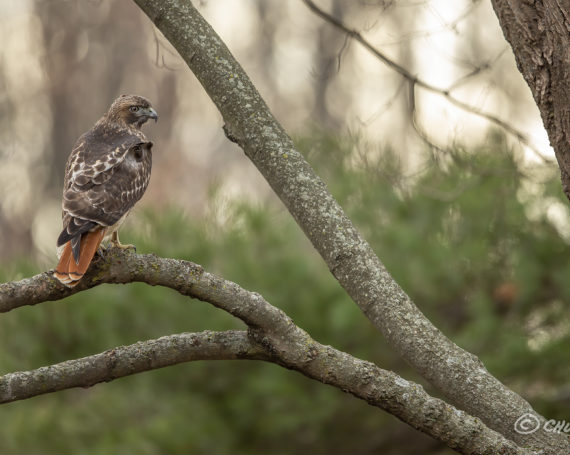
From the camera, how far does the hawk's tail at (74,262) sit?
2287 millimetres

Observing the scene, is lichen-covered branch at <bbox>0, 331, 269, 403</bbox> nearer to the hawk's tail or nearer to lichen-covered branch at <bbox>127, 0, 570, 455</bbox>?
the hawk's tail

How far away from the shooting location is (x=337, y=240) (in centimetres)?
244

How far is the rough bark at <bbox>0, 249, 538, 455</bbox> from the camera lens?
219 cm

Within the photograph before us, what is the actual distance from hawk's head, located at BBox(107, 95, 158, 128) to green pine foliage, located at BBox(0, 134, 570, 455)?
136cm

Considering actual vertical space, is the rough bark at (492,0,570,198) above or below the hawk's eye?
below

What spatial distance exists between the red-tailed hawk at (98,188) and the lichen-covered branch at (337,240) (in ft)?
2.23

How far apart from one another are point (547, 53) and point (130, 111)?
100 inches

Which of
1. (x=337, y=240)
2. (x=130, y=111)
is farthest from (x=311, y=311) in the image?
(x=337, y=240)

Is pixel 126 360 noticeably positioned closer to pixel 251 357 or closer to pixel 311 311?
pixel 251 357

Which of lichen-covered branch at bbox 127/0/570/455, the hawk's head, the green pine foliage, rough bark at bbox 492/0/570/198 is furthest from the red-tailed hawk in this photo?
the green pine foliage

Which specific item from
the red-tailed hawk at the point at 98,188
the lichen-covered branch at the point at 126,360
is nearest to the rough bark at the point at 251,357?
the lichen-covered branch at the point at 126,360

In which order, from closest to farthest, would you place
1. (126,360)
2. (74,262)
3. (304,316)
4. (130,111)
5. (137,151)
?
(126,360)
(74,262)
(137,151)
(130,111)
(304,316)

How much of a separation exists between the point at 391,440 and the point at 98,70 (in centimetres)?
999

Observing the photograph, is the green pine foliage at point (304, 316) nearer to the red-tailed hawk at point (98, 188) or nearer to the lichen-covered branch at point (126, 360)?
the red-tailed hawk at point (98, 188)
